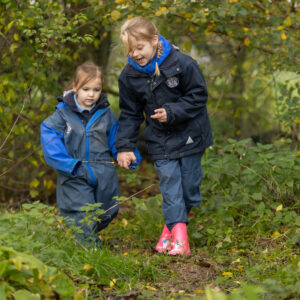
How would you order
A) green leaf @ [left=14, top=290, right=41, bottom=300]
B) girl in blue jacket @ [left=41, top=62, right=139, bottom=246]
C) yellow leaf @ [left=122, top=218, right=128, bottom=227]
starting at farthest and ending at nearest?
yellow leaf @ [left=122, top=218, right=128, bottom=227] < girl in blue jacket @ [left=41, top=62, right=139, bottom=246] < green leaf @ [left=14, top=290, right=41, bottom=300]

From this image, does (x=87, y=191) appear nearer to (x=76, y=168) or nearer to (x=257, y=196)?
(x=76, y=168)

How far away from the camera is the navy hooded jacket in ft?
12.8

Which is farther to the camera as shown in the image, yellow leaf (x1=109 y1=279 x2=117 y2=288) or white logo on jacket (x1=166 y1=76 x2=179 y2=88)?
white logo on jacket (x1=166 y1=76 x2=179 y2=88)

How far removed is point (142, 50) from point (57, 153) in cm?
101

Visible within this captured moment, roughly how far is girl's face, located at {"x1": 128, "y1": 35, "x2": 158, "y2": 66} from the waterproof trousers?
2.93 ft

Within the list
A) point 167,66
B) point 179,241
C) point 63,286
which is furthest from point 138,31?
point 63,286

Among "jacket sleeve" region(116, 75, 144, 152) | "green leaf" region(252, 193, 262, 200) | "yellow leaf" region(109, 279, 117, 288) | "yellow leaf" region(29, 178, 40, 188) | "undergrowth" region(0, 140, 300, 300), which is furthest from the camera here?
"yellow leaf" region(29, 178, 40, 188)

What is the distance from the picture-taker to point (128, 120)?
414 centimetres

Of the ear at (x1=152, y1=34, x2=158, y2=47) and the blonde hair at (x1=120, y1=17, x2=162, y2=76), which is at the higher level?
the blonde hair at (x1=120, y1=17, x2=162, y2=76)

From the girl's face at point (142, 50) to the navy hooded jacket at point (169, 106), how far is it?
0.13 m

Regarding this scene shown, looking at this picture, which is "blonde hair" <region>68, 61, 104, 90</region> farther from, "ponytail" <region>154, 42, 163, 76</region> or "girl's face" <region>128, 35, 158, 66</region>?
"ponytail" <region>154, 42, 163, 76</region>

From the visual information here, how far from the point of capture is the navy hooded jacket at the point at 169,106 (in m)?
3.89

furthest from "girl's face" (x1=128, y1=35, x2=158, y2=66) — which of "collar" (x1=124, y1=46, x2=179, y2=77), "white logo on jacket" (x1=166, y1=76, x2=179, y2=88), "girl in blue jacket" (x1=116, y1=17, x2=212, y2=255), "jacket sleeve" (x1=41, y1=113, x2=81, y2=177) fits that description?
"jacket sleeve" (x1=41, y1=113, x2=81, y2=177)

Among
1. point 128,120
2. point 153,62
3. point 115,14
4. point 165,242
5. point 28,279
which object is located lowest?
point 165,242
